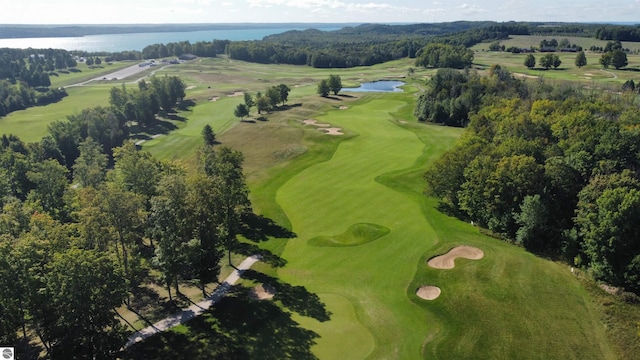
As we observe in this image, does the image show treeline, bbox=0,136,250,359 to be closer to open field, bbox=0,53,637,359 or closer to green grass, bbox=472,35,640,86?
open field, bbox=0,53,637,359

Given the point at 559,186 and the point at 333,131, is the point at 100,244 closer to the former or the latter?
the point at 559,186

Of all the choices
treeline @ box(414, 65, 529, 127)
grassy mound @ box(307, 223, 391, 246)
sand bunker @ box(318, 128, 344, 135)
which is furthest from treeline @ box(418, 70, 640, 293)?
sand bunker @ box(318, 128, 344, 135)

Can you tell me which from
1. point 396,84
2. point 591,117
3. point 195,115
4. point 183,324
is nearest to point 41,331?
point 183,324

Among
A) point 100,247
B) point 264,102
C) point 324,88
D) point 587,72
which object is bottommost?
point 100,247

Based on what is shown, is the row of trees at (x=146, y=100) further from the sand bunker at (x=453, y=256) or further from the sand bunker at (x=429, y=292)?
the sand bunker at (x=429, y=292)

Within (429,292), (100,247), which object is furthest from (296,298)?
(100,247)

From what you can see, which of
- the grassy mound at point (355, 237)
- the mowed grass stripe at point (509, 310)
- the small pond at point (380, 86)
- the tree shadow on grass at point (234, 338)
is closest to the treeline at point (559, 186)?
the mowed grass stripe at point (509, 310)

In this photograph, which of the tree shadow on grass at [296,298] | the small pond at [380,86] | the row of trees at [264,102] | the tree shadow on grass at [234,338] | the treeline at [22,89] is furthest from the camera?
the small pond at [380,86]
